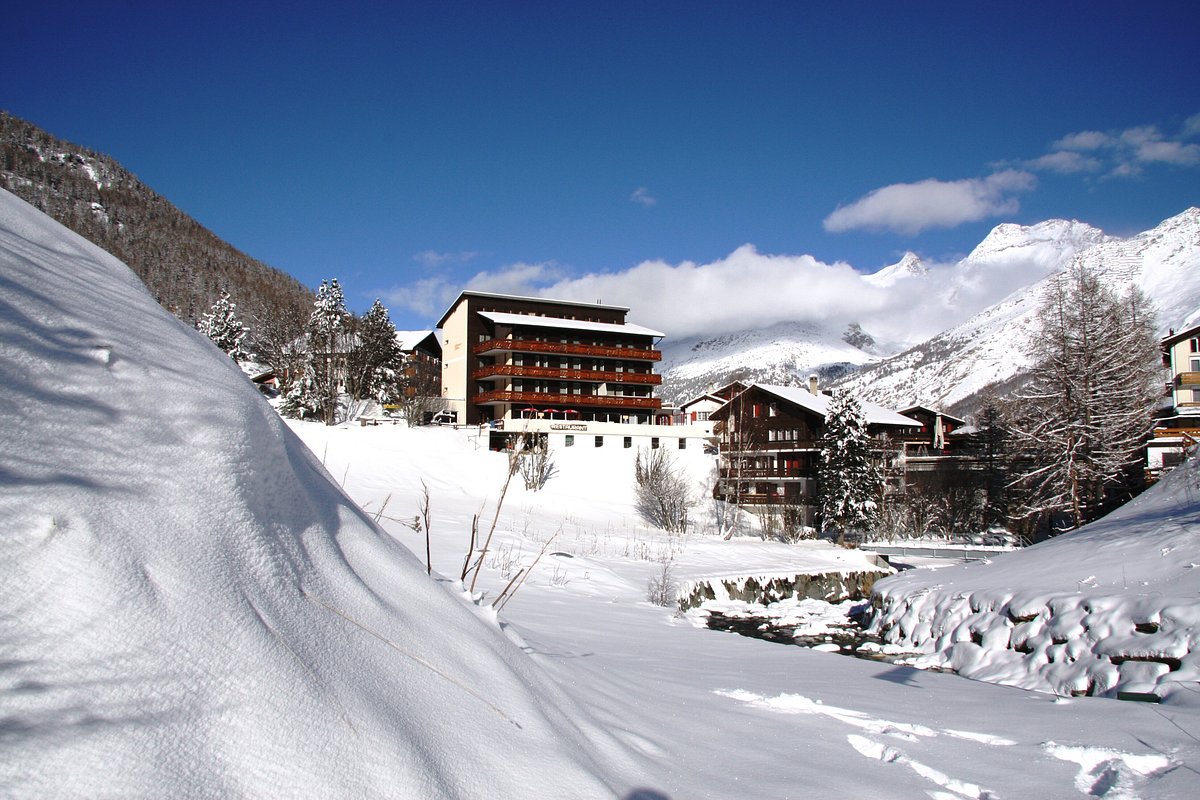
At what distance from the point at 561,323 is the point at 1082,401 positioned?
114 feet

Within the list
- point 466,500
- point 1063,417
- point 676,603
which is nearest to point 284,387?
point 466,500

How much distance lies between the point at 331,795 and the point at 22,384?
1.57m

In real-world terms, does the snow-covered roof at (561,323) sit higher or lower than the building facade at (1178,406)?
higher

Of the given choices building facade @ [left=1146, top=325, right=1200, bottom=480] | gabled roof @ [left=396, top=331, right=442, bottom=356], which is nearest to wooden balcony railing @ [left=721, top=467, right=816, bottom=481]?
building facade @ [left=1146, top=325, right=1200, bottom=480]

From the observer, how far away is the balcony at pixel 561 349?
2079 inches

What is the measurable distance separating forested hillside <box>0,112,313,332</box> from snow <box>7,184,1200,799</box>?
274ft

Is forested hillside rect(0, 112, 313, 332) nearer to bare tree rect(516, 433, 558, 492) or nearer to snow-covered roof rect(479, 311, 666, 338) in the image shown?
snow-covered roof rect(479, 311, 666, 338)

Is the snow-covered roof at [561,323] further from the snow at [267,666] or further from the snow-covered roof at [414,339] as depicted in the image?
the snow at [267,666]

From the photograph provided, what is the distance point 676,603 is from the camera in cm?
1518

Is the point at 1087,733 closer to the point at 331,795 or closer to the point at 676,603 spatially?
the point at 331,795

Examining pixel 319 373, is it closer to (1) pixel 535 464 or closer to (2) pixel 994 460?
(1) pixel 535 464

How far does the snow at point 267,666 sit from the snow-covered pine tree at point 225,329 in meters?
57.8

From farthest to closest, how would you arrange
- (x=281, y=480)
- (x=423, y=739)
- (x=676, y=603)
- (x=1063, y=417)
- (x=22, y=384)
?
(x=1063, y=417)
(x=676, y=603)
(x=281, y=480)
(x=423, y=739)
(x=22, y=384)

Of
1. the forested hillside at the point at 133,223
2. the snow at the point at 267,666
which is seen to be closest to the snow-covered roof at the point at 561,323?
the forested hillside at the point at 133,223
